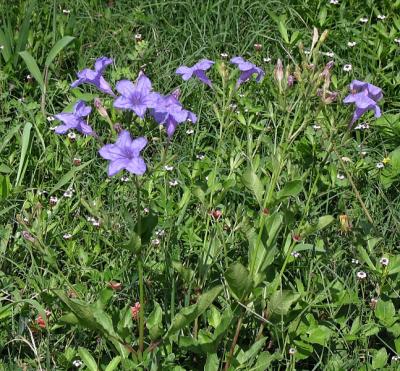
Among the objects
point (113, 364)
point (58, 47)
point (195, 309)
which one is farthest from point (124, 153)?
point (58, 47)

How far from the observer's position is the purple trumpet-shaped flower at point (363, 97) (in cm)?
234

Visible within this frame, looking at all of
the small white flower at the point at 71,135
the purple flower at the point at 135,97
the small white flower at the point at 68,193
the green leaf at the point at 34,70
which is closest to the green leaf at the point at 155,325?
the purple flower at the point at 135,97

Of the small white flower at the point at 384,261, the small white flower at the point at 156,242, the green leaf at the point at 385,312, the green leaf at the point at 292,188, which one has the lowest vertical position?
the small white flower at the point at 156,242

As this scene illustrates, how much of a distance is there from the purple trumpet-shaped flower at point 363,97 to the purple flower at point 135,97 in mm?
587

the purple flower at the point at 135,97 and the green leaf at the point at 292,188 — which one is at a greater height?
the purple flower at the point at 135,97

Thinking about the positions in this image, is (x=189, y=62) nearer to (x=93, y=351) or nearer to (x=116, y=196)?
(x=116, y=196)

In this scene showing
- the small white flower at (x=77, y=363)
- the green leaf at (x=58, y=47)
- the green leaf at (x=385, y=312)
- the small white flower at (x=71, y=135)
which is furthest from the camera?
the green leaf at (x=58, y=47)

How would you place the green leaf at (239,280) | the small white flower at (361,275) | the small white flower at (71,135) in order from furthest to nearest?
the small white flower at (71,135)
the small white flower at (361,275)
the green leaf at (239,280)

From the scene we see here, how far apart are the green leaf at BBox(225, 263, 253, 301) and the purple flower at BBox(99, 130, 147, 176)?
1.38 feet

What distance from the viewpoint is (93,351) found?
2.62 m

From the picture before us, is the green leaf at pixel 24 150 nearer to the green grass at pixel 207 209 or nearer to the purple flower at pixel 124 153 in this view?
the green grass at pixel 207 209

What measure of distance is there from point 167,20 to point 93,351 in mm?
2128

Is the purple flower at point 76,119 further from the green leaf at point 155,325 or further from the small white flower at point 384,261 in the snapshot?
the small white flower at point 384,261

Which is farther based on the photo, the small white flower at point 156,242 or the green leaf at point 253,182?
the small white flower at point 156,242
